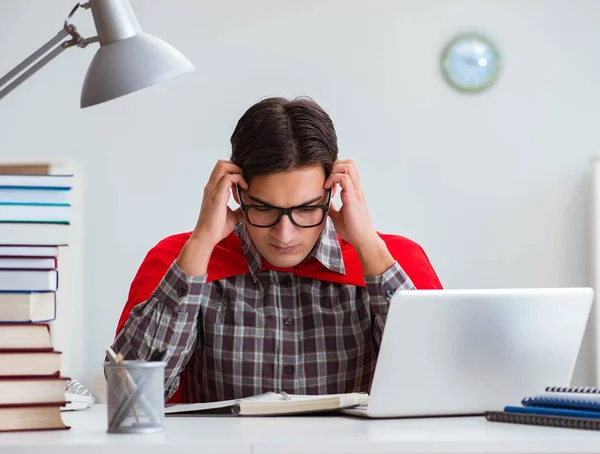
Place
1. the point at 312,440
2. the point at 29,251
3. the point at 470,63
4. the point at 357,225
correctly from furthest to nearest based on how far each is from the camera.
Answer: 1. the point at 470,63
2. the point at 357,225
3. the point at 29,251
4. the point at 312,440

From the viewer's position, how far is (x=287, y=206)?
6.04 feet

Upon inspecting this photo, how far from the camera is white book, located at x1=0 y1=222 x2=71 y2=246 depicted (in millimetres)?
1219

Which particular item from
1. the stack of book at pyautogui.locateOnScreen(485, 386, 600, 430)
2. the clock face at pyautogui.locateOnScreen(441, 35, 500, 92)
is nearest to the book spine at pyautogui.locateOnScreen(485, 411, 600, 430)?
the stack of book at pyautogui.locateOnScreen(485, 386, 600, 430)

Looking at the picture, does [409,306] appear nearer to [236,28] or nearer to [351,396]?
[351,396]

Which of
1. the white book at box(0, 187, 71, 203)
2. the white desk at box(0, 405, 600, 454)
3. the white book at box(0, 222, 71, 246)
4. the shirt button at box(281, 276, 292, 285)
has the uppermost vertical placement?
the white book at box(0, 187, 71, 203)

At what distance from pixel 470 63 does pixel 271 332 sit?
2269 mm

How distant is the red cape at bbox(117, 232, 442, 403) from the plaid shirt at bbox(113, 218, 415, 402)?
2cm

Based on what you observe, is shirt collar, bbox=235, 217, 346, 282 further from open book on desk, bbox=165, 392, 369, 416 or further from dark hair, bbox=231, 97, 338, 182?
open book on desk, bbox=165, 392, 369, 416

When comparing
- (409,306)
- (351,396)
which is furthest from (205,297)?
(409,306)

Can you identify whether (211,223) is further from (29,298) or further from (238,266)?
(29,298)

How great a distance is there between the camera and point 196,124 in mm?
3920

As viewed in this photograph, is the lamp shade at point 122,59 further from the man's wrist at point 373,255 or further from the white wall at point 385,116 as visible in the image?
the white wall at point 385,116

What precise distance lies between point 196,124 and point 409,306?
2.70 meters

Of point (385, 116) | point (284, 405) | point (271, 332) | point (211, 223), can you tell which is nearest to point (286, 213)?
point (211, 223)
